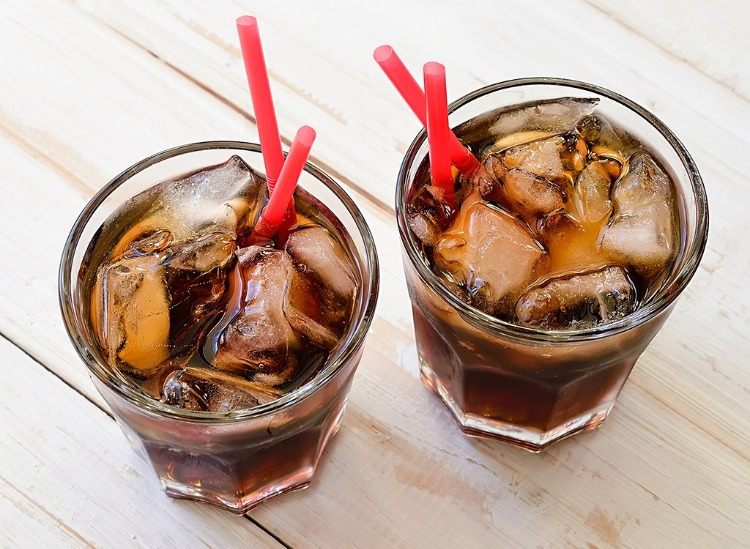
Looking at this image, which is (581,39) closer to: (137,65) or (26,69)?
(137,65)

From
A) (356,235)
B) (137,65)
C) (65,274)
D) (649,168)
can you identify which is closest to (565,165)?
(649,168)

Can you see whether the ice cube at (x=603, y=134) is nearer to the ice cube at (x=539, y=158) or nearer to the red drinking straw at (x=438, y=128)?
the ice cube at (x=539, y=158)

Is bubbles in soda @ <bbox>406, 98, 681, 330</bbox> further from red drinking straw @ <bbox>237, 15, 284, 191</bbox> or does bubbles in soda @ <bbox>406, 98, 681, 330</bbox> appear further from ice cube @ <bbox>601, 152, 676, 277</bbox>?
red drinking straw @ <bbox>237, 15, 284, 191</bbox>

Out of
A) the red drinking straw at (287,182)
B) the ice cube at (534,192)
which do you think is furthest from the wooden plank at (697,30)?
the red drinking straw at (287,182)

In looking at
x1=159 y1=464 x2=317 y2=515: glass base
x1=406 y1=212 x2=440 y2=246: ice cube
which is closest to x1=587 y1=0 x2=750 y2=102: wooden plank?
x1=406 y1=212 x2=440 y2=246: ice cube

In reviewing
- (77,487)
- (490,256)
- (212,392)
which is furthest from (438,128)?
(77,487)

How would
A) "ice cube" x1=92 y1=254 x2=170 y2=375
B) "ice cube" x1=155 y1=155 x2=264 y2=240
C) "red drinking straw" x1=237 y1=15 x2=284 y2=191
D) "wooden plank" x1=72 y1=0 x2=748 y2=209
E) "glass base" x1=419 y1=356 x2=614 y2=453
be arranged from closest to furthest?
1. "red drinking straw" x1=237 y1=15 x2=284 y2=191
2. "ice cube" x1=92 y1=254 x2=170 y2=375
3. "ice cube" x1=155 y1=155 x2=264 y2=240
4. "glass base" x1=419 y1=356 x2=614 y2=453
5. "wooden plank" x1=72 y1=0 x2=748 y2=209
